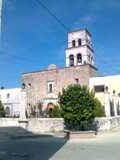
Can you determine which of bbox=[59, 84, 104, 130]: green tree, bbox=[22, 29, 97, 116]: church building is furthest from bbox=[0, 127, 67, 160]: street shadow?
bbox=[22, 29, 97, 116]: church building

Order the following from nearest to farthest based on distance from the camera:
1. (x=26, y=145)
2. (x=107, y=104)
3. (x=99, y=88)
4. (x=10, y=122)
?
(x=26, y=145)
(x=10, y=122)
(x=107, y=104)
(x=99, y=88)

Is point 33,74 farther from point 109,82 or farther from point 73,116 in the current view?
point 73,116

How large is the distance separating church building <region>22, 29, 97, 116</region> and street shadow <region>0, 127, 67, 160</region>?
825 inches

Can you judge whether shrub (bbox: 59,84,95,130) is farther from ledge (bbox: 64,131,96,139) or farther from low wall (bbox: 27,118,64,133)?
low wall (bbox: 27,118,64,133)

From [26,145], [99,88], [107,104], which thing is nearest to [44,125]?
[107,104]

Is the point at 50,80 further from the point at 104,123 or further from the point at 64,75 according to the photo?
the point at 104,123

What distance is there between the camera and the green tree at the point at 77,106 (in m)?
24.1

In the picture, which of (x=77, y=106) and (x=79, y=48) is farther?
(x=79, y=48)

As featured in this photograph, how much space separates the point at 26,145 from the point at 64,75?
32.6 m

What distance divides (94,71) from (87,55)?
3898mm

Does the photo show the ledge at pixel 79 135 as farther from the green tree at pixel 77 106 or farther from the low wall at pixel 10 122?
the low wall at pixel 10 122

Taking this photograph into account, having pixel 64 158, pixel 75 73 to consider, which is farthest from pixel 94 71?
pixel 64 158

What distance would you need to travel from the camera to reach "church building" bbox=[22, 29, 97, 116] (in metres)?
49.4

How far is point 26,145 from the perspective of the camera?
1862cm
